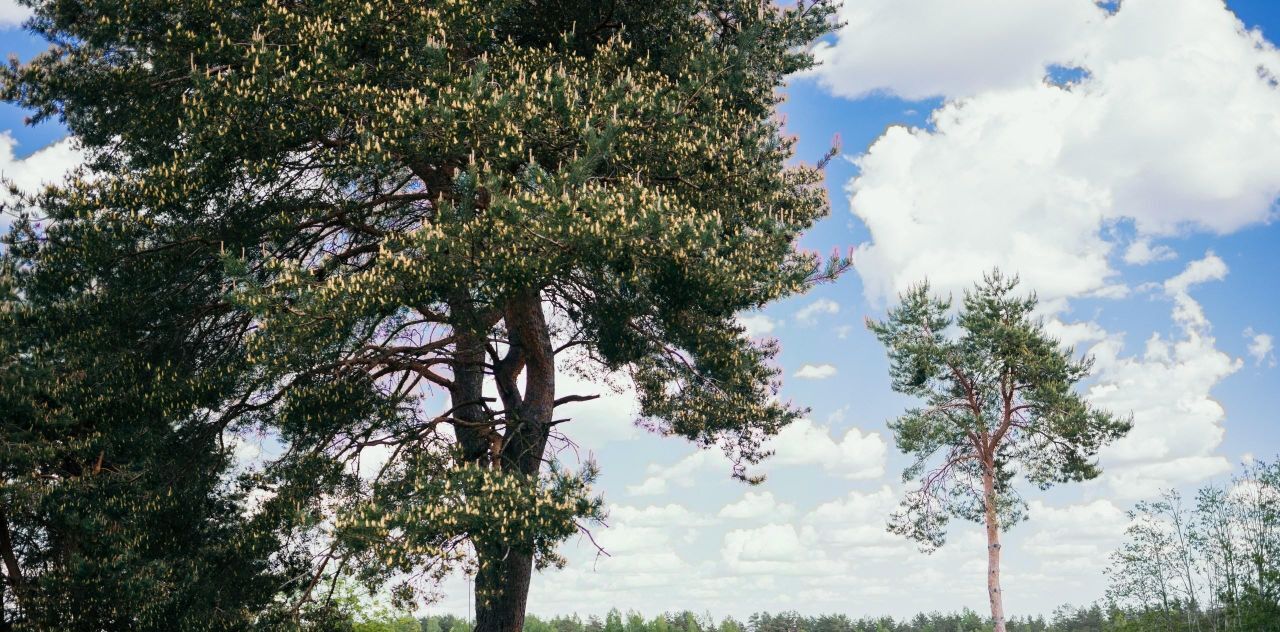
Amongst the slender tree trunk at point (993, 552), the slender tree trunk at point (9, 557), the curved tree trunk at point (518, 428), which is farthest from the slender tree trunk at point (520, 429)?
the slender tree trunk at point (993, 552)

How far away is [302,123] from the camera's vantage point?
1193 centimetres

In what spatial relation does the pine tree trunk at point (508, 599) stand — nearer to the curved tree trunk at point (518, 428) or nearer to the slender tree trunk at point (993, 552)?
the curved tree trunk at point (518, 428)

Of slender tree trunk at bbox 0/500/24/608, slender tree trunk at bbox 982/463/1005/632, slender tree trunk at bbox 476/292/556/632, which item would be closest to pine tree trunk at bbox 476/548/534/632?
slender tree trunk at bbox 476/292/556/632

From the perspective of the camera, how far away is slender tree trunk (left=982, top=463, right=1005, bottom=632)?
2402cm

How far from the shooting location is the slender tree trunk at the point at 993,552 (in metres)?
24.0

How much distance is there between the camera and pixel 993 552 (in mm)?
24391

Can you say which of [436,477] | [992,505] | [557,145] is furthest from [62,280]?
[992,505]

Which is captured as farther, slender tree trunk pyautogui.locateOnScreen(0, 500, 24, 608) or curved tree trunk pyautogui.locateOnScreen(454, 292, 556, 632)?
slender tree trunk pyautogui.locateOnScreen(0, 500, 24, 608)

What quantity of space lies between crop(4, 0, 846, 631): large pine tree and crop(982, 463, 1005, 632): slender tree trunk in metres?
12.5

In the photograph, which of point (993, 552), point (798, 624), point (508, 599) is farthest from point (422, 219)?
point (798, 624)

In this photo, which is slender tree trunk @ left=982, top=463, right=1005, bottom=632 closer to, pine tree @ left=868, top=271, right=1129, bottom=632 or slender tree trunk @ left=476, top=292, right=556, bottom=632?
pine tree @ left=868, top=271, right=1129, bottom=632

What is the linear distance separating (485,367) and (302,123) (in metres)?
5.18

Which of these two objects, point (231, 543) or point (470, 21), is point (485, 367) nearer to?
point (231, 543)

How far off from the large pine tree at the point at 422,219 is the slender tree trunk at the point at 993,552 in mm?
12518
